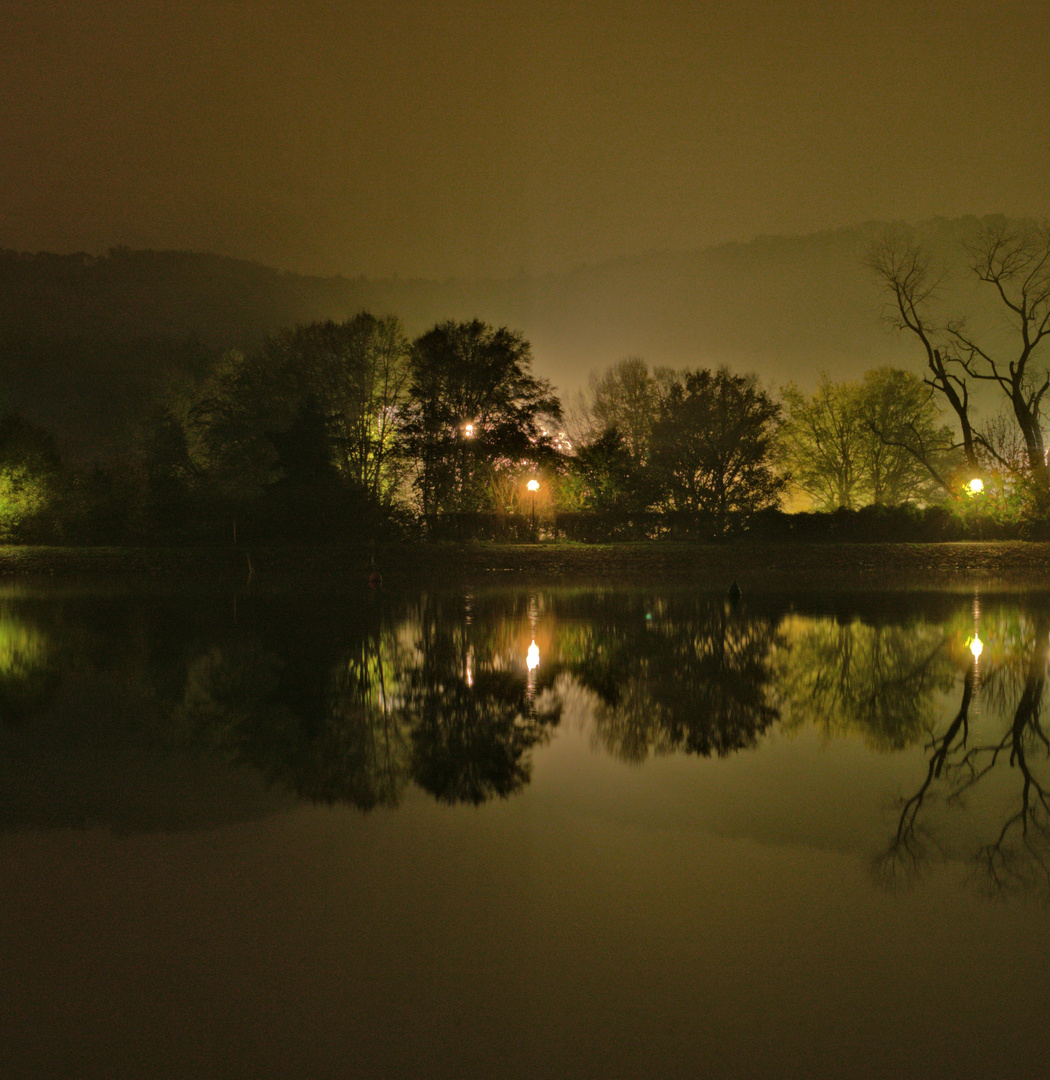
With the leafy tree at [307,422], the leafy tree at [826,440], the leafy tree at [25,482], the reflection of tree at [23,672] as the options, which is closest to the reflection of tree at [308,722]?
the reflection of tree at [23,672]

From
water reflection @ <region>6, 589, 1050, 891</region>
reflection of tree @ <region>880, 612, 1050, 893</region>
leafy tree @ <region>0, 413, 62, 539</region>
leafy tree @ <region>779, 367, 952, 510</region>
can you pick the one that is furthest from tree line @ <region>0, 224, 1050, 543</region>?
reflection of tree @ <region>880, 612, 1050, 893</region>

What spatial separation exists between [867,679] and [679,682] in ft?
6.49

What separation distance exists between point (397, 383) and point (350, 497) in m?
12.1

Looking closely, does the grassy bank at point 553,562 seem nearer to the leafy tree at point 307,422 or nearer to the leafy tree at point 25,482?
the leafy tree at point 307,422

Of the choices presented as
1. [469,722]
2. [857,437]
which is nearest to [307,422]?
[469,722]

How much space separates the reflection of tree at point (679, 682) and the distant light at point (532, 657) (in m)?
0.45

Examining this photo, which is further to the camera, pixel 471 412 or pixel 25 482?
pixel 25 482

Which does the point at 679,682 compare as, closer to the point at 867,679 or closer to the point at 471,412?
the point at 867,679

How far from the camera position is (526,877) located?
17.8ft

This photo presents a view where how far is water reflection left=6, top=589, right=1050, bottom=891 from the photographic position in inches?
269

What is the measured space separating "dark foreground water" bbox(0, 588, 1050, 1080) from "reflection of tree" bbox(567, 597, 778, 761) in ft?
0.24

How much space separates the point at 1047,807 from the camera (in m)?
6.54

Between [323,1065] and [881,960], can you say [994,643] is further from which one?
[323,1065]

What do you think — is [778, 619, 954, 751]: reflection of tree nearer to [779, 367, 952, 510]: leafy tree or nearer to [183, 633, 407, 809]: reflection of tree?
[183, 633, 407, 809]: reflection of tree
